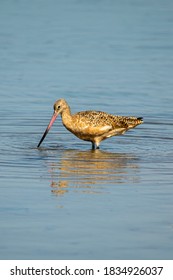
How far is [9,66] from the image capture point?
1794 cm

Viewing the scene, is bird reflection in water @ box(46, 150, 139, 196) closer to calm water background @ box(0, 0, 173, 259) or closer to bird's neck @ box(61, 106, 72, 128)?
calm water background @ box(0, 0, 173, 259)

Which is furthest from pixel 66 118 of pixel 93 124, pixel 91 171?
pixel 91 171

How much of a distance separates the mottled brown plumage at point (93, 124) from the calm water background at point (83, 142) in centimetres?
20

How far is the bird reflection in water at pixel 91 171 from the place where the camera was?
1012 cm

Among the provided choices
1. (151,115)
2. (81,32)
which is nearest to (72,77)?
(151,115)

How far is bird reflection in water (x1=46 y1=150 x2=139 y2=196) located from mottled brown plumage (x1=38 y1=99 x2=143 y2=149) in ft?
0.92

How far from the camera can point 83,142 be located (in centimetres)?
1347

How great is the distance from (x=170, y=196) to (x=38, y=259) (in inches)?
92.3

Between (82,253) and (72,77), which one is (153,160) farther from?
(72,77)

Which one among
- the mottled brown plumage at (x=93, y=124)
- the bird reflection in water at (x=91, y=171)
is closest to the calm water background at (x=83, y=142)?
the bird reflection in water at (x=91, y=171)

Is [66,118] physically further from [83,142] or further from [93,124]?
[83,142]

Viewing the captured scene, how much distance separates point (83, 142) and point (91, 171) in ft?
8.12

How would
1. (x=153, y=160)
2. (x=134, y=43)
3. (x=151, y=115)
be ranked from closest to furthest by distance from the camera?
(x=153, y=160)
(x=151, y=115)
(x=134, y=43)

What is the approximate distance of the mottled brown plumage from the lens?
12.7 meters
